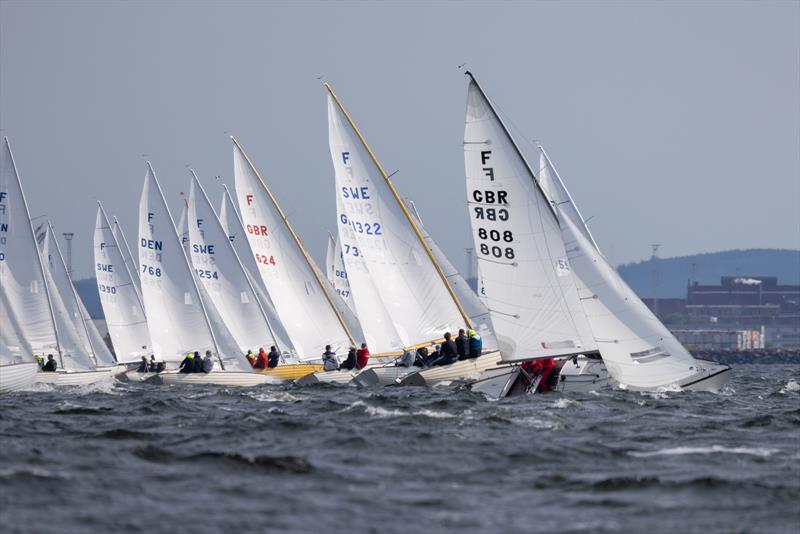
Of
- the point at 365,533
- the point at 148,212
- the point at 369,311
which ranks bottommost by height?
the point at 365,533

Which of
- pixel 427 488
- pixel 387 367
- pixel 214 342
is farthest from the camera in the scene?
pixel 214 342

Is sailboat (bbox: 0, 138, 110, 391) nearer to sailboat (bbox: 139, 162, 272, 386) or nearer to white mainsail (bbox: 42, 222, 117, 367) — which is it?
sailboat (bbox: 139, 162, 272, 386)

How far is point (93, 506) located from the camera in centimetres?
1284

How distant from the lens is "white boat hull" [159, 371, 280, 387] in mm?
37844

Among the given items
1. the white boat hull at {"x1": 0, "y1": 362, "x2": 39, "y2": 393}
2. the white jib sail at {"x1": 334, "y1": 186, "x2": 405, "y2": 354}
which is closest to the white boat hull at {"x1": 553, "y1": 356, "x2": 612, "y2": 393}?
the white jib sail at {"x1": 334, "y1": 186, "x2": 405, "y2": 354}

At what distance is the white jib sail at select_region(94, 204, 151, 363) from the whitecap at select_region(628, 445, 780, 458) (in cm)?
3682

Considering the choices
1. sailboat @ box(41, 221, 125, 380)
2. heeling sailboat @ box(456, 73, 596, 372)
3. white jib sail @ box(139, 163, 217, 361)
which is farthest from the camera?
sailboat @ box(41, 221, 125, 380)

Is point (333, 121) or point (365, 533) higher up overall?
point (333, 121)

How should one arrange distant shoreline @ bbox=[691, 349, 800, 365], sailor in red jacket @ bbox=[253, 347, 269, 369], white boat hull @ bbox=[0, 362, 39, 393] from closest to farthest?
white boat hull @ bbox=[0, 362, 39, 393]
sailor in red jacket @ bbox=[253, 347, 269, 369]
distant shoreline @ bbox=[691, 349, 800, 365]

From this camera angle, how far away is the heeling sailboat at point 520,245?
2845 cm

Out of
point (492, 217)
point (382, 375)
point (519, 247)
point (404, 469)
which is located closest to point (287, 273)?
point (382, 375)

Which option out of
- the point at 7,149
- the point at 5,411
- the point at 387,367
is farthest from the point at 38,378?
the point at 5,411

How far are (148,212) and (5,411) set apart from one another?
74.1 feet

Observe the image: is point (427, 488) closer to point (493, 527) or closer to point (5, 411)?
point (493, 527)
